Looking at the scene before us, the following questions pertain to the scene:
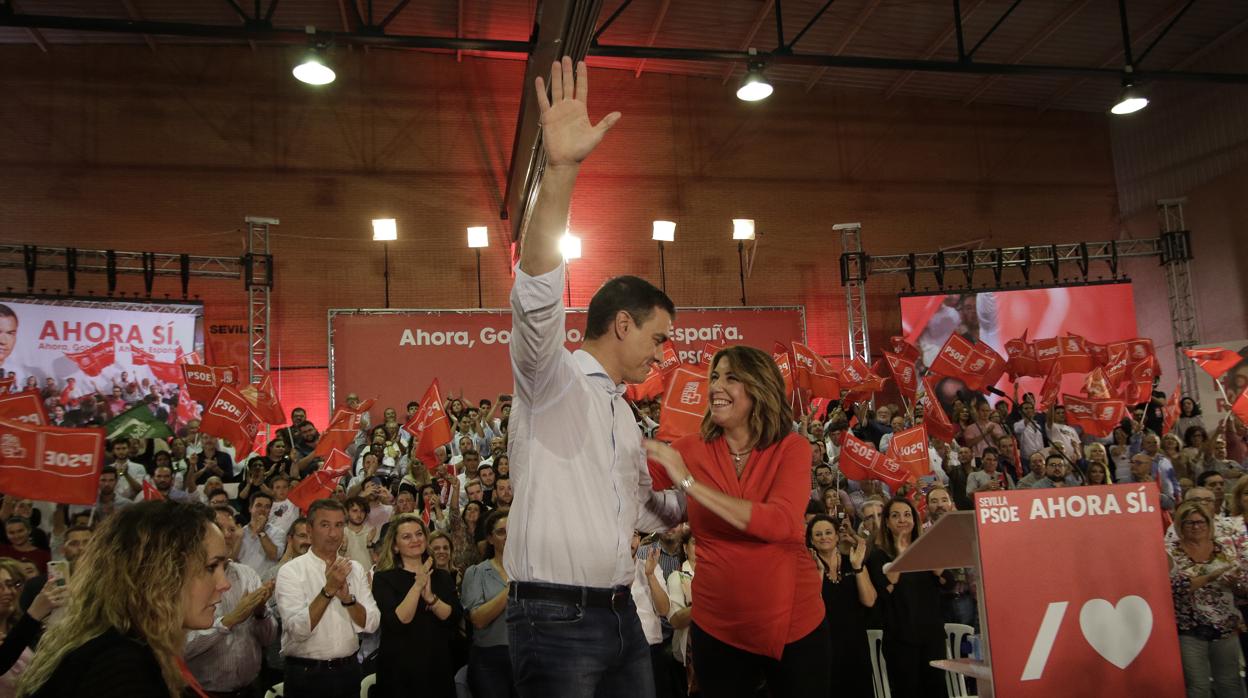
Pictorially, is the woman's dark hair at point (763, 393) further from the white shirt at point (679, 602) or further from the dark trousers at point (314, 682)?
the white shirt at point (679, 602)

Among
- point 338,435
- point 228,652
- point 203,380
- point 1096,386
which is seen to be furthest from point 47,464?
point 1096,386

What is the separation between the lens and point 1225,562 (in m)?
5.49

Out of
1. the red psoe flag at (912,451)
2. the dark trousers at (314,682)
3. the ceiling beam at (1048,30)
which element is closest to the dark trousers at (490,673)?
the dark trousers at (314,682)

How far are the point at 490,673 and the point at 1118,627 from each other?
135 inches

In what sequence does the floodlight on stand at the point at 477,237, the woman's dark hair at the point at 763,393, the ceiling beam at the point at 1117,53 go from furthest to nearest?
the floodlight on stand at the point at 477,237 < the ceiling beam at the point at 1117,53 < the woman's dark hair at the point at 763,393

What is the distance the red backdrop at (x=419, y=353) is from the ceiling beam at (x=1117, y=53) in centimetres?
844

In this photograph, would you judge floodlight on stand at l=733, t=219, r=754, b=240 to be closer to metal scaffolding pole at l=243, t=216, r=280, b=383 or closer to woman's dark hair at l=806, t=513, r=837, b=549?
metal scaffolding pole at l=243, t=216, r=280, b=383

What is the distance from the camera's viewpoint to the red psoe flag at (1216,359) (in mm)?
10953

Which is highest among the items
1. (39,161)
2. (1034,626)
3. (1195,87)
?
(1195,87)

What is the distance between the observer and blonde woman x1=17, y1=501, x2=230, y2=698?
186 cm

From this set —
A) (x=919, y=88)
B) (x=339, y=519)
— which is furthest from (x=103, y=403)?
(x=919, y=88)

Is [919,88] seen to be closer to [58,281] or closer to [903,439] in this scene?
[903,439]

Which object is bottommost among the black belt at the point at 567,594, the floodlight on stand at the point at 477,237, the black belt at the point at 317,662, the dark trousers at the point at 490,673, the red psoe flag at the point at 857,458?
the dark trousers at the point at 490,673

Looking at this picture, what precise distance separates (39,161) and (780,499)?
1464 cm
